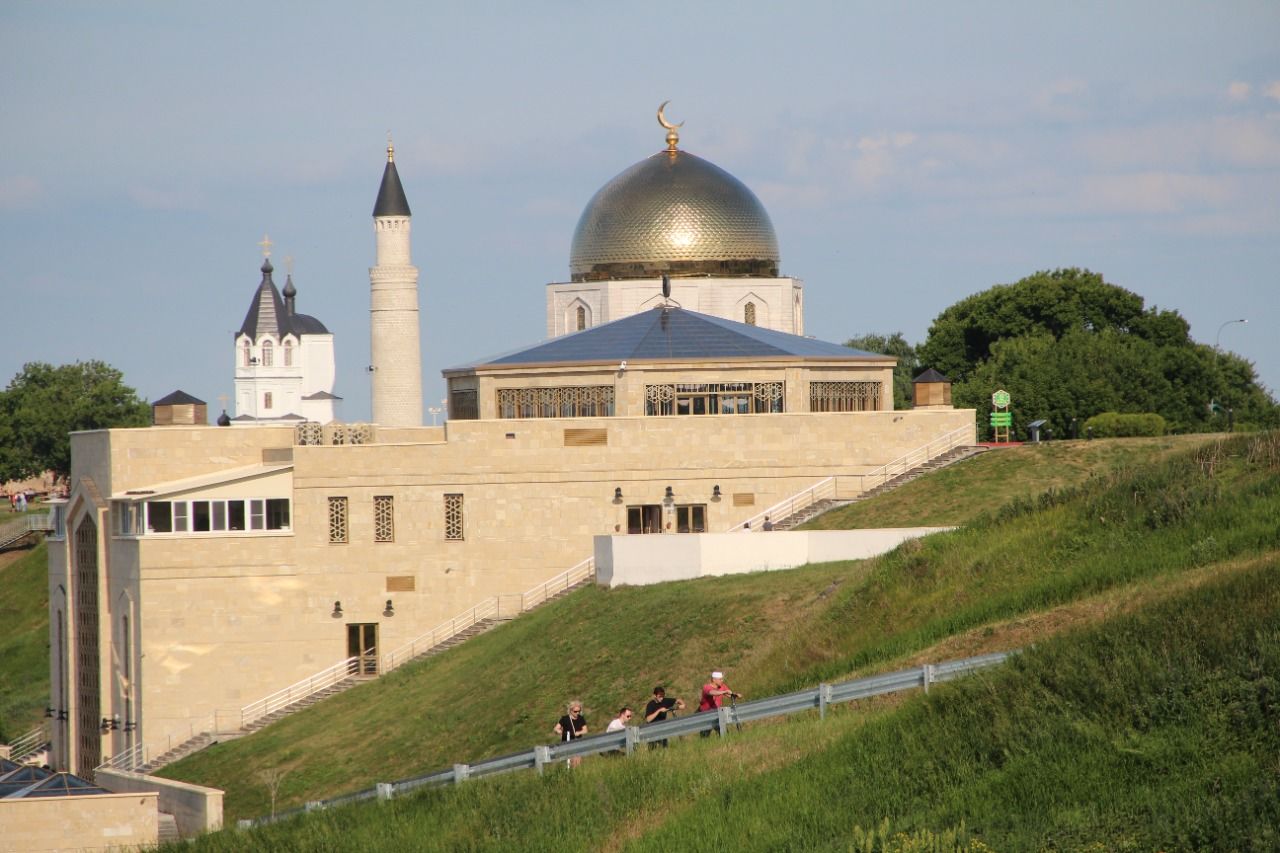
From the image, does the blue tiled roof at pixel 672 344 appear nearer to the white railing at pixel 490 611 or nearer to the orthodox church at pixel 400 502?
the orthodox church at pixel 400 502

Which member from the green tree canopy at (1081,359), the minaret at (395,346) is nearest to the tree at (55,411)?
the minaret at (395,346)

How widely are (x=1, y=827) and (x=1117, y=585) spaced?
19811 millimetres

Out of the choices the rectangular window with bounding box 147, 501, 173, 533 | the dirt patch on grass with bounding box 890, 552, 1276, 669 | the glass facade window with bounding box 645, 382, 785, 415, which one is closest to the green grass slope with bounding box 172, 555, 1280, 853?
the dirt patch on grass with bounding box 890, 552, 1276, 669

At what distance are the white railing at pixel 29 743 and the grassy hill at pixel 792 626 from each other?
42.0 ft

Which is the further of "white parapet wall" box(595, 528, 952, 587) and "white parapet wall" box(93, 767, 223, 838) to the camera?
"white parapet wall" box(595, 528, 952, 587)

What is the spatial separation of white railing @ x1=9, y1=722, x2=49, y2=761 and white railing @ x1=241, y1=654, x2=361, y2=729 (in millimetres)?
11265

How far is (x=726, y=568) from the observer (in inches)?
1706

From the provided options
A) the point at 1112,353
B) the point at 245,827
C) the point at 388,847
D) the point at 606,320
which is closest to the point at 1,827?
the point at 245,827

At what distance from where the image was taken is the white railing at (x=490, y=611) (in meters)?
49.4

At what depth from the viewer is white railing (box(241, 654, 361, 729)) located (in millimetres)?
48781

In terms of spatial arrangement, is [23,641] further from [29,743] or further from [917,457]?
[917,457]

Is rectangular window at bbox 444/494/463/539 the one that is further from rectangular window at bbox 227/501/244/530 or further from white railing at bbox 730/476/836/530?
white railing at bbox 730/476/836/530

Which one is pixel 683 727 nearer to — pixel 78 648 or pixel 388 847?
pixel 388 847

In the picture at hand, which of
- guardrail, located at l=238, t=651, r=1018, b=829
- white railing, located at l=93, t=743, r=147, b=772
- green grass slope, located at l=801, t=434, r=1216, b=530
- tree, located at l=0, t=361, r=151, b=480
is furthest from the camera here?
tree, located at l=0, t=361, r=151, b=480
